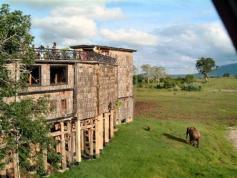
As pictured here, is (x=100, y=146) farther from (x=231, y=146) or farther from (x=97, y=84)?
(x=231, y=146)

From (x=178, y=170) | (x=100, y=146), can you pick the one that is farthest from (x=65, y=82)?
(x=178, y=170)

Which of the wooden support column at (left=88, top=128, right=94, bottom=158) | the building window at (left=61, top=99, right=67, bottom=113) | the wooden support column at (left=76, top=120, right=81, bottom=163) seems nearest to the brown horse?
the wooden support column at (left=88, top=128, right=94, bottom=158)

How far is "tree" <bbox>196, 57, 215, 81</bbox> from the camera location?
156125 millimetres

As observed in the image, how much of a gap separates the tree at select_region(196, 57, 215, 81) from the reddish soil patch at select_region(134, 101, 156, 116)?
85939 millimetres

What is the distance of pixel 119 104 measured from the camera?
45906mm

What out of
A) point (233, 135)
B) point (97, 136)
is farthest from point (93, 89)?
point (233, 135)

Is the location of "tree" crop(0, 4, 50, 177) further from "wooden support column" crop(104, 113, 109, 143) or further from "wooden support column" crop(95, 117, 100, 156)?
"wooden support column" crop(104, 113, 109, 143)

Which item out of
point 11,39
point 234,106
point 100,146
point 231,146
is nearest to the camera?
point 11,39

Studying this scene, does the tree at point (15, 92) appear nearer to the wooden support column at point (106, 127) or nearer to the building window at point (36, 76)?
A: the building window at point (36, 76)

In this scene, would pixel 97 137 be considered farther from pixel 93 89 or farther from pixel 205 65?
pixel 205 65

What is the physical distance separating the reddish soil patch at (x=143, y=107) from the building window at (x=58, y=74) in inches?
1178

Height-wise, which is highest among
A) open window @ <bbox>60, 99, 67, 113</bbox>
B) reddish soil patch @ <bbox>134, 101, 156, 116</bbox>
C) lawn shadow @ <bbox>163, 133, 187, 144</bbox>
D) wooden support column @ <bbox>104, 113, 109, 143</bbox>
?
open window @ <bbox>60, 99, 67, 113</bbox>

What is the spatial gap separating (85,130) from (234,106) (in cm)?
4586

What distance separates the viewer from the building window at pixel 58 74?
2981cm
